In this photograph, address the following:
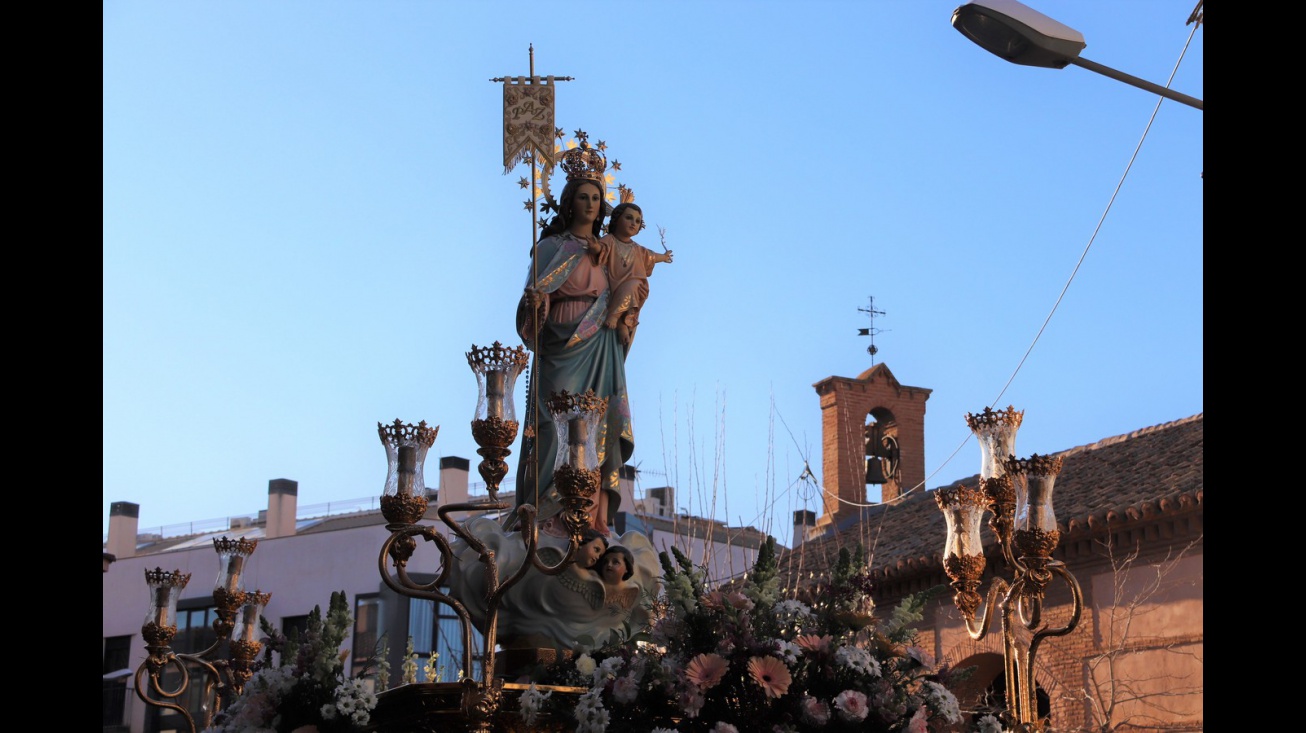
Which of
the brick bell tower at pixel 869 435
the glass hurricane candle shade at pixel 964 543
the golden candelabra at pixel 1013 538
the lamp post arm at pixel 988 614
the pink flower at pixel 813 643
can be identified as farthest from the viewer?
the brick bell tower at pixel 869 435

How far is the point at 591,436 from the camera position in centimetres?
766

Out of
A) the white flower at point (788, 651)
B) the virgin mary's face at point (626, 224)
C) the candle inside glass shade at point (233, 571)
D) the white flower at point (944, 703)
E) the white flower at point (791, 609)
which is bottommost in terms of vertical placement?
the white flower at point (944, 703)

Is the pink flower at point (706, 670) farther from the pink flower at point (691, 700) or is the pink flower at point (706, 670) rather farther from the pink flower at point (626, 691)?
the pink flower at point (626, 691)

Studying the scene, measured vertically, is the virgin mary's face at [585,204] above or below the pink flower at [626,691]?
above

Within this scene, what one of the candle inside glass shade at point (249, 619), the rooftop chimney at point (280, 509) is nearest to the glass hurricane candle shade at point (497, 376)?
the candle inside glass shade at point (249, 619)

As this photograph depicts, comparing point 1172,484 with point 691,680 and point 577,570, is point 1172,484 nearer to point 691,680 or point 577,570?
point 577,570

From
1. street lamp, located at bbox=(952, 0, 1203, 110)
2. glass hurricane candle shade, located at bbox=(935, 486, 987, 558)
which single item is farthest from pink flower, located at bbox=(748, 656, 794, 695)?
glass hurricane candle shade, located at bbox=(935, 486, 987, 558)

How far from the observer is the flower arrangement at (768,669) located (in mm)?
6325

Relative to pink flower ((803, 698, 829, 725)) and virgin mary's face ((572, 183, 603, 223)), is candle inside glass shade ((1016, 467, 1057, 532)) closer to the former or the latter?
pink flower ((803, 698, 829, 725))

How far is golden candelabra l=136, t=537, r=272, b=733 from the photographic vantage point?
33.8ft

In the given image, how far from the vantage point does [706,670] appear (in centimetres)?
630

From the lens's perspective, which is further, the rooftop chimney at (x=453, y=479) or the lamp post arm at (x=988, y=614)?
the rooftop chimney at (x=453, y=479)

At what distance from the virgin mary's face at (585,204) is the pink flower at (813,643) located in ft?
14.8

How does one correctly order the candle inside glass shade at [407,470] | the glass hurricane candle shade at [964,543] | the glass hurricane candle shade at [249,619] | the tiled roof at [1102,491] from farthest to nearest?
the tiled roof at [1102,491] < the glass hurricane candle shade at [249,619] < the glass hurricane candle shade at [964,543] < the candle inside glass shade at [407,470]
